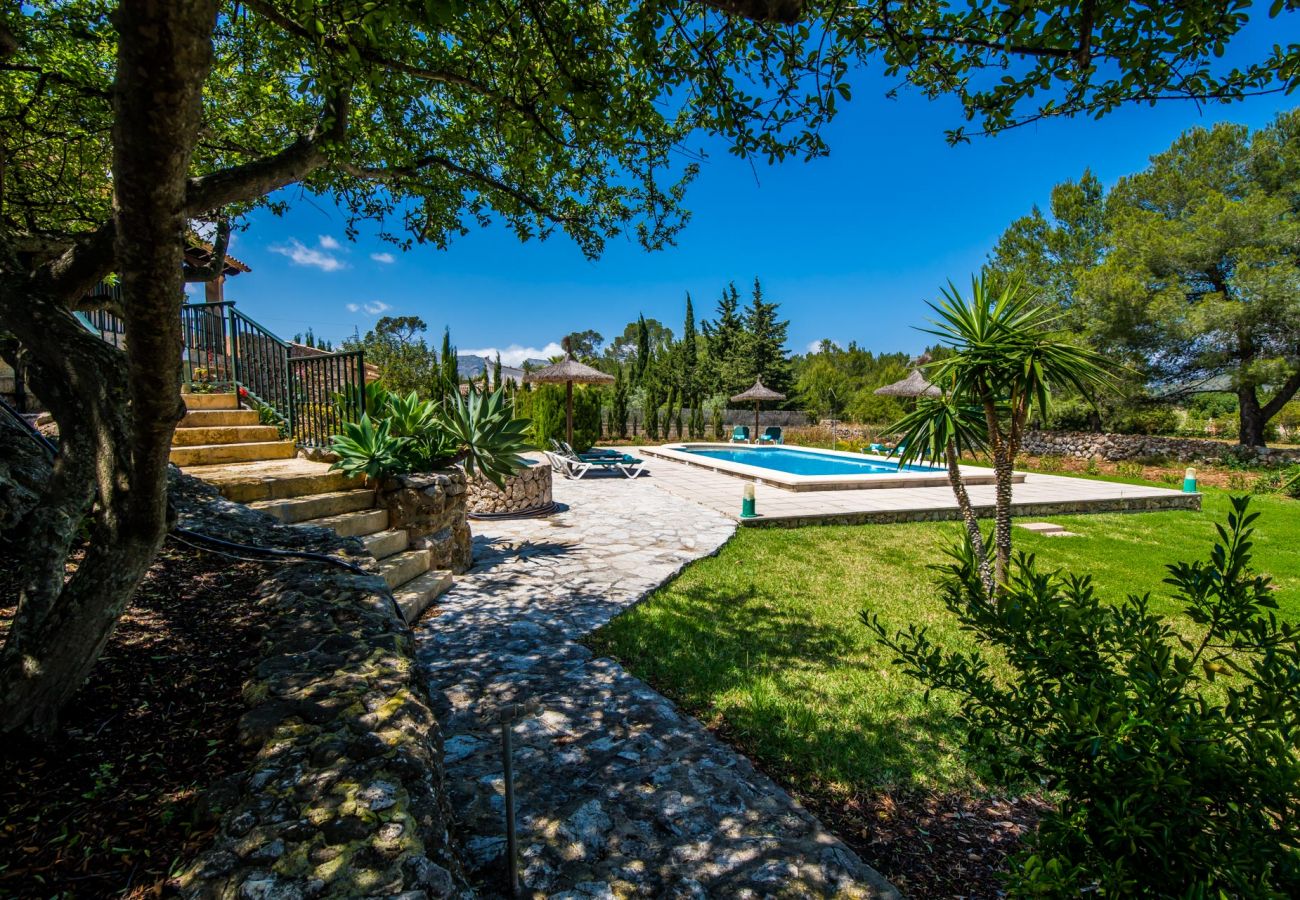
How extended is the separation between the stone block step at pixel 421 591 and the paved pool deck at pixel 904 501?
4697mm

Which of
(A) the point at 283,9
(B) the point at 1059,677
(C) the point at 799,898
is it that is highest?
(A) the point at 283,9

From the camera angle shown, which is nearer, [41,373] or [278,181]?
[41,373]

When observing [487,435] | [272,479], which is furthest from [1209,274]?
[272,479]

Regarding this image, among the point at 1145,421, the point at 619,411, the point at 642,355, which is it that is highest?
the point at 642,355

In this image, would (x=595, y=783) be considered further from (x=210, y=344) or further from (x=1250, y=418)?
(x=1250, y=418)

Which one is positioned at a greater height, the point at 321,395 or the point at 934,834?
the point at 321,395

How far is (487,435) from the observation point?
6.57 meters

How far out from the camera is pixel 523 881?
197 centimetres

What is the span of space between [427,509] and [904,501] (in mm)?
8536

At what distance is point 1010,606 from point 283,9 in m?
4.74

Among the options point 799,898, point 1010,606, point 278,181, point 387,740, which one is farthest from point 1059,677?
point 278,181

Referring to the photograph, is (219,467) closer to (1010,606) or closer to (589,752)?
(589,752)

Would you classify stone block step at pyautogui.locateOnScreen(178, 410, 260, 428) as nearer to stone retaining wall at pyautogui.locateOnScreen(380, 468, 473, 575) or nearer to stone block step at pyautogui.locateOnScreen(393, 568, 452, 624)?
stone retaining wall at pyautogui.locateOnScreen(380, 468, 473, 575)

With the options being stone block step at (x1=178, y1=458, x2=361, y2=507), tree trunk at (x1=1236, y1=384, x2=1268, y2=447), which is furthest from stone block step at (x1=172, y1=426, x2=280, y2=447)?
tree trunk at (x1=1236, y1=384, x2=1268, y2=447)
